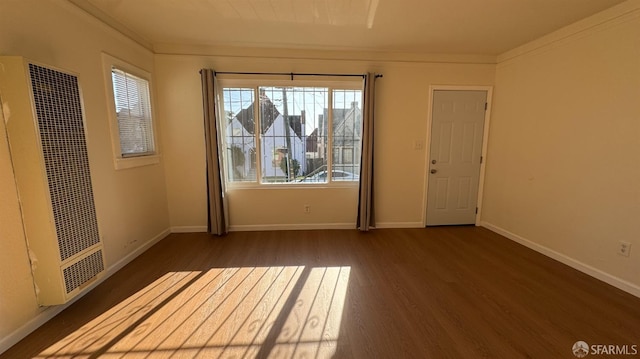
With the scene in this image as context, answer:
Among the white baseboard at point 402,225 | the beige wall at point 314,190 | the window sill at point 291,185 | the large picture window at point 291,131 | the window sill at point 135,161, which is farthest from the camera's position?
the white baseboard at point 402,225

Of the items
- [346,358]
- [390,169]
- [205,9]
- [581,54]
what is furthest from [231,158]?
[581,54]

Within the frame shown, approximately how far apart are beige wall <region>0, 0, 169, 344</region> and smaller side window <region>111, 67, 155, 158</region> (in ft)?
0.62

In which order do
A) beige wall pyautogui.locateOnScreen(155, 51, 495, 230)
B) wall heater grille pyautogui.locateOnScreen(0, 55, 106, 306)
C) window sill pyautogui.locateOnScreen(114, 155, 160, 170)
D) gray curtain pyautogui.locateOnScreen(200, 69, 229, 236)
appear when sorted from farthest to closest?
beige wall pyautogui.locateOnScreen(155, 51, 495, 230), gray curtain pyautogui.locateOnScreen(200, 69, 229, 236), window sill pyautogui.locateOnScreen(114, 155, 160, 170), wall heater grille pyautogui.locateOnScreen(0, 55, 106, 306)

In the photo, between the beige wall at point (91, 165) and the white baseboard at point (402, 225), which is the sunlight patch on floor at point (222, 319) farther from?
the white baseboard at point (402, 225)

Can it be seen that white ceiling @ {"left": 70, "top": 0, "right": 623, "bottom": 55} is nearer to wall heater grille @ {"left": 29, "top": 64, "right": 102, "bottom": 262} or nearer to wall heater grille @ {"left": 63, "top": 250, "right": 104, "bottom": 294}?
wall heater grille @ {"left": 29, "top": 64, "right": 102, "bottom": 262}

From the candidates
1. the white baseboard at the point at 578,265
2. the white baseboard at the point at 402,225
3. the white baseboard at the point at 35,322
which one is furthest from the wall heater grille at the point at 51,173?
the white baseboard at the point at 578,265

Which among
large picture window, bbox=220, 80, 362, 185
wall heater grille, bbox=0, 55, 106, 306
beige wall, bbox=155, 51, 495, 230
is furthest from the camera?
large picture window, bbox=220, 80, 362, 185

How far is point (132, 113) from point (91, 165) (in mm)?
881

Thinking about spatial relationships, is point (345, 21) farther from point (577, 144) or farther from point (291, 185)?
point (577, 144)

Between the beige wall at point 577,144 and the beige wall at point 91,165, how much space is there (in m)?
4.78

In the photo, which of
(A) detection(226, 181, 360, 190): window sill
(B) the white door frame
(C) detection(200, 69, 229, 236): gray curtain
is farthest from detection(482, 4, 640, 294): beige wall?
(C) detection(200, 69, 229, 236): gray curtain

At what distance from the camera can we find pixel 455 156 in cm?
374

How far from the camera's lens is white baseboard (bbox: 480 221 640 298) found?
2190mm

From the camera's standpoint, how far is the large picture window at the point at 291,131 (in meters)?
A: 3.48
